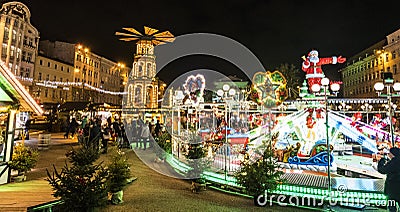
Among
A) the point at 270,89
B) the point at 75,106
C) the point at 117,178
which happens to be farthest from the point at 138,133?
the point at 117,178

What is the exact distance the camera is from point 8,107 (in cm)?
755

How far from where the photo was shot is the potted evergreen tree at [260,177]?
6.91 m

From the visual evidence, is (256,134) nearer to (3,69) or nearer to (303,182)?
(303,182)

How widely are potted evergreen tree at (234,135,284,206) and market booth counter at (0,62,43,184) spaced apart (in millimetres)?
6529

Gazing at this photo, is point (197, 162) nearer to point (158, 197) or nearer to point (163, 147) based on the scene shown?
point (158, 197)

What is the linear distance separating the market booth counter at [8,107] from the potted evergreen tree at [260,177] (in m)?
6.53

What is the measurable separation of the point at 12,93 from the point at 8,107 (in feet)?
1.36

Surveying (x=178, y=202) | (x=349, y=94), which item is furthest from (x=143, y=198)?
(x=349, y=94)

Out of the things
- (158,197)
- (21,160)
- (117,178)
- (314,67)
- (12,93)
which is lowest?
(158,197)

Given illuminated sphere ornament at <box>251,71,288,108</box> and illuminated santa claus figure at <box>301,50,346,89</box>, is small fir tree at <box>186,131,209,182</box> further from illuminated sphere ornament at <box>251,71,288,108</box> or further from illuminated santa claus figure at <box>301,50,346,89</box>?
illuminated santa claus figure at <box>301,50,346,89</box>

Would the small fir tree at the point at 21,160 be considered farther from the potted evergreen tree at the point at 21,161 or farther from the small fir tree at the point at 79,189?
the small fir tree at the point at 79,189

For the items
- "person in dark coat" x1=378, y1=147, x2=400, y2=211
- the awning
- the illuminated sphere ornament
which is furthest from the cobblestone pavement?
the awning

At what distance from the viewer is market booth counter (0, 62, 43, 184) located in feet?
24.0

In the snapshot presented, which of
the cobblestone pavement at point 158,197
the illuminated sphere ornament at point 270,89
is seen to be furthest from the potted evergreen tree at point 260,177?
the illuminated sphere ornament at point 270,89
